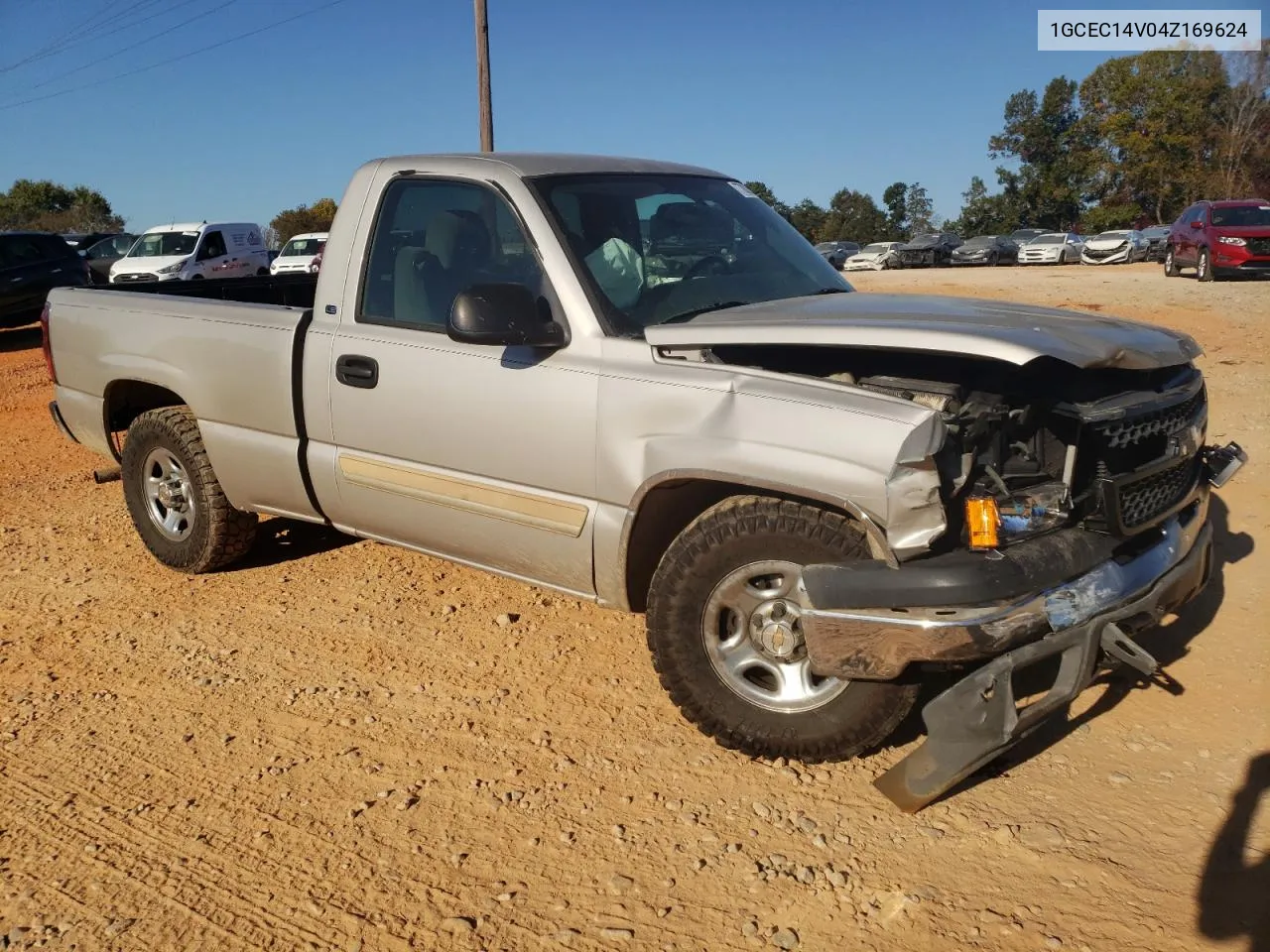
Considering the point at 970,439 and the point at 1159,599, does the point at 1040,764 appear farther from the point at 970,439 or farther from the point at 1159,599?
the point at 970,439

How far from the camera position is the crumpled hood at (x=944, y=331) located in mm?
2984

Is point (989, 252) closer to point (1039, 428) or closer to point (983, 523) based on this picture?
point (1039, 428)

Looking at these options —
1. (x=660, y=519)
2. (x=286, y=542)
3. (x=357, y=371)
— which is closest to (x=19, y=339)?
(x=286, y=542)

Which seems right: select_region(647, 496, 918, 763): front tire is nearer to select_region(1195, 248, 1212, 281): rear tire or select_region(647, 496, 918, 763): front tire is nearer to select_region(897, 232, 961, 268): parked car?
select_region(1195, 248, 1212, 281): rear tire

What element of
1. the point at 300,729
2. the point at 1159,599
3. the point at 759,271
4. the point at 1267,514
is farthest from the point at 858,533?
the point at 1267,514

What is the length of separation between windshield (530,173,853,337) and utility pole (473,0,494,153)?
1496cm

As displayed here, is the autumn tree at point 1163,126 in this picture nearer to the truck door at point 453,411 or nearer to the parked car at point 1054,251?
the parked car at point 1054,251

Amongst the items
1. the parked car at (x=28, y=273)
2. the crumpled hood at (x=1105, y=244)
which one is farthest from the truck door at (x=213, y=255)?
the crumpled hood at (x=1105, y=244)

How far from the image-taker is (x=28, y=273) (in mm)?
17031

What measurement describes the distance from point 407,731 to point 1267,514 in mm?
4722

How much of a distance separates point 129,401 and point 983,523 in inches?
174

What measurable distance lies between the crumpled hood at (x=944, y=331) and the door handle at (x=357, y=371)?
1.26 meters

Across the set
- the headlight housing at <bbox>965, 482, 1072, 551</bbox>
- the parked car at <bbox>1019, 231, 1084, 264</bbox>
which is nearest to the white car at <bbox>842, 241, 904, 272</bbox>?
the parked car at <bbox>1019, 231, 1084, 264</bbox>

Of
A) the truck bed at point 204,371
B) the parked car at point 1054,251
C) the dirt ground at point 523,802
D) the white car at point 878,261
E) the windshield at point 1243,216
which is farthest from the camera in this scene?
the white car at point 878,261
